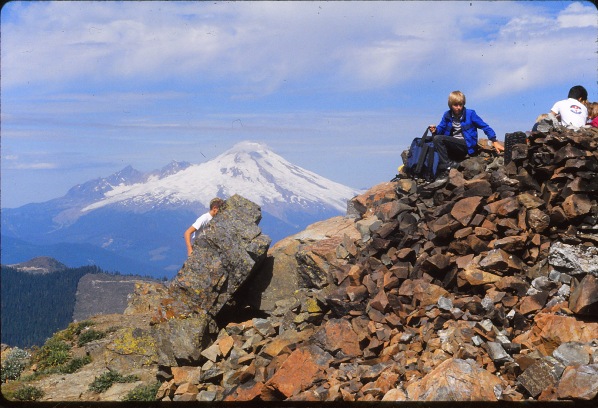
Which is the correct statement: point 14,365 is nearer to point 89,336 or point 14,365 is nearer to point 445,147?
point 89,336

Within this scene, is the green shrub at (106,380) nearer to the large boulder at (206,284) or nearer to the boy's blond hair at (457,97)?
the large boulder at (206,284)

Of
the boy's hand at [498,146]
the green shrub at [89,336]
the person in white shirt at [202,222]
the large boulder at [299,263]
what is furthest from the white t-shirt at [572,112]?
the green shrub at [89,336]

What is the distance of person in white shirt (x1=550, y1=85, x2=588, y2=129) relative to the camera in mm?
14109

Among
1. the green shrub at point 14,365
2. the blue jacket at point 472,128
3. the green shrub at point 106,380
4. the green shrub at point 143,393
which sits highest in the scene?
the blue jacket at point 472,128

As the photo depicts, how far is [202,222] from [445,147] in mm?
9362

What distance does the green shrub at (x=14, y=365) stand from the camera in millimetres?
20062

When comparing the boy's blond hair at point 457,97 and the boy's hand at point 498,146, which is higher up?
the boy's blond hair at point 457,97

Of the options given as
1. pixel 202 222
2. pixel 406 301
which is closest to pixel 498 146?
pixel 406 301

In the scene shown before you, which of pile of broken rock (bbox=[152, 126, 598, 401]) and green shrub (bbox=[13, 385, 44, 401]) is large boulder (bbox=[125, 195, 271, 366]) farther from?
green shrub (bbox=[13, 385, 44, 401])

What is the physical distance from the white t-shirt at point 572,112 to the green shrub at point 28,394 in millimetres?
19432

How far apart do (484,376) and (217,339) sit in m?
9.71

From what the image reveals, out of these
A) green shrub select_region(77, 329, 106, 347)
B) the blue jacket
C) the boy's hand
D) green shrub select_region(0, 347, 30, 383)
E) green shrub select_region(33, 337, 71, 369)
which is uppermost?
the blue jacket

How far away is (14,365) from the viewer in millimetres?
21062

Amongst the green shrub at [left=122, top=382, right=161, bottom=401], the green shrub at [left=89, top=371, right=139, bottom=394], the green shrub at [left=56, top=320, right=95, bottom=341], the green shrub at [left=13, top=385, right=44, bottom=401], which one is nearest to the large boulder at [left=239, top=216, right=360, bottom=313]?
the green shrub at [left=122, top=382, right=161, bottom=401]
